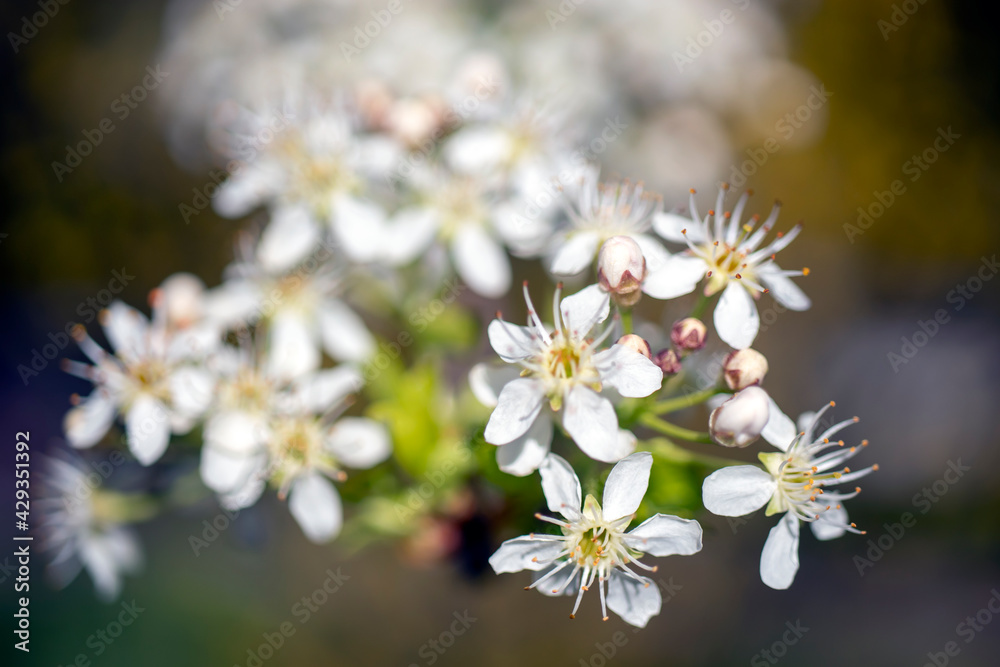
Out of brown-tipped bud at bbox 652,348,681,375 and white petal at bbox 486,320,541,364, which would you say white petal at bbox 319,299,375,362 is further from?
brown-tipped bud at bbox 652,348,681,375

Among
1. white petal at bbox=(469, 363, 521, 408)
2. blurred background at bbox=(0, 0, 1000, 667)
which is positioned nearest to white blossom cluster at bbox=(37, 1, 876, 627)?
white petal at bbox=(469, 363, 521, 408)

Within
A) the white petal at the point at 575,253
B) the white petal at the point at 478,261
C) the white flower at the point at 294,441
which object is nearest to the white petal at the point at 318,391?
the white flower at the point at 294,441

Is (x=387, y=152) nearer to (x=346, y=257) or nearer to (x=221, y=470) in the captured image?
(x=346, y=257)

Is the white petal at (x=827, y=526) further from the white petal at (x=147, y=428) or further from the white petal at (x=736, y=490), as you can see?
the white petal at (x=147, y=428)

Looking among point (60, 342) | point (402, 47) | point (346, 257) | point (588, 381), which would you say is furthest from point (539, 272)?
point (60, 342)

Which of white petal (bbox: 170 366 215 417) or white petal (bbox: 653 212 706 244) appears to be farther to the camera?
white petal (bbox: 170 366 215 417)
